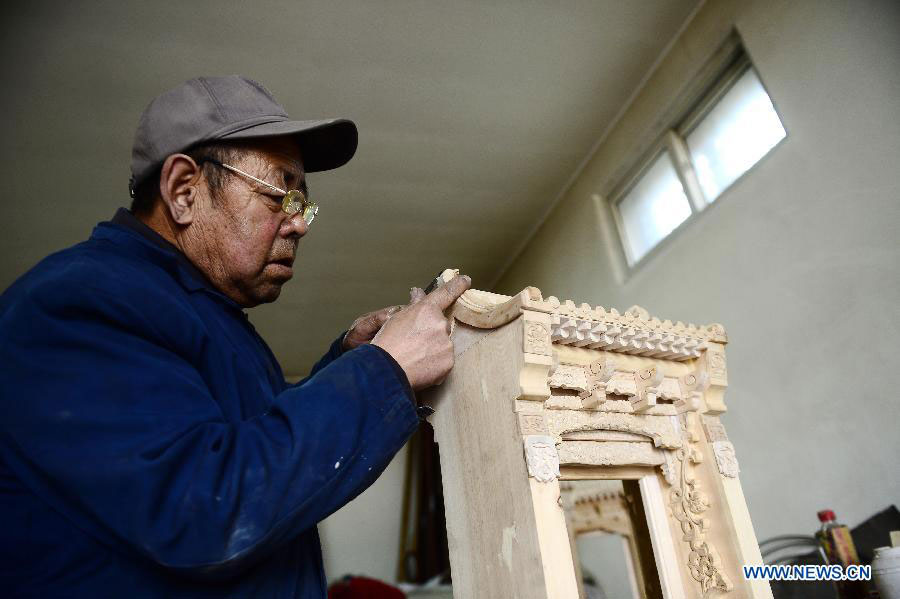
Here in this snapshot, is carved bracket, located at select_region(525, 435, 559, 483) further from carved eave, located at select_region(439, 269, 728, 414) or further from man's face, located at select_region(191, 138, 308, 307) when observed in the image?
man's face, located at select_region(191, 138, 308, 307)

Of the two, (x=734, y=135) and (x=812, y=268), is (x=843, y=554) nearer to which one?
(x=812, y=268)

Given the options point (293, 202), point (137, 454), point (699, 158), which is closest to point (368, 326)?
point (293, 202)

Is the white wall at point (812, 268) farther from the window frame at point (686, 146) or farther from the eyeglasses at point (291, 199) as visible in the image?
the eyeglasses at point (291, 199)

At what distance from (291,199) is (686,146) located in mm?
3582

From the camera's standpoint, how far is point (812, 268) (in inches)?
117

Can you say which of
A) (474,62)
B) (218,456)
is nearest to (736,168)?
(474,62)

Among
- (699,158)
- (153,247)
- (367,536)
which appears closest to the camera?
(153,247)

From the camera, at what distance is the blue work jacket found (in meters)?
0.81

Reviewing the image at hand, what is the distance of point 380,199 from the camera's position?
Result: 17.4 ft

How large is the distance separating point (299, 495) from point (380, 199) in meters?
4.59

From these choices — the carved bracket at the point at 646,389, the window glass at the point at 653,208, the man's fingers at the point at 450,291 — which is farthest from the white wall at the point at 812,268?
the man's fingers at the point at 450,291

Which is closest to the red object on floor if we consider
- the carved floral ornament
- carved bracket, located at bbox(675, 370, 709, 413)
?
the carved floral ornament

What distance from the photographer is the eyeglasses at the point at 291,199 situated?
133cm

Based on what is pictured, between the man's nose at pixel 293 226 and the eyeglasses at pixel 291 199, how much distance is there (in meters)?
0.01
